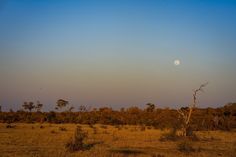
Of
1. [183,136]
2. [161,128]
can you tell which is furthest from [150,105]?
[183,136]

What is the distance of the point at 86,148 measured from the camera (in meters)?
20.0

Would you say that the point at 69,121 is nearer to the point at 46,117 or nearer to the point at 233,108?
the point at 46,117

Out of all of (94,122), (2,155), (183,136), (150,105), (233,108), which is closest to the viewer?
(2,155)

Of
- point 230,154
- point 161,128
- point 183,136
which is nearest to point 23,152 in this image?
point 230,154

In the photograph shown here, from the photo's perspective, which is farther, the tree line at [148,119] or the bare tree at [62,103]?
the bare tree at [62,103]

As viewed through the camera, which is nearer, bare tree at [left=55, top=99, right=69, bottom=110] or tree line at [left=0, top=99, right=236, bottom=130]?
tree line at [left=0, top=99, right=236, bottom=130]

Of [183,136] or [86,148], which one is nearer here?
[86,148]

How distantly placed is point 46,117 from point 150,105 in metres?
32.1

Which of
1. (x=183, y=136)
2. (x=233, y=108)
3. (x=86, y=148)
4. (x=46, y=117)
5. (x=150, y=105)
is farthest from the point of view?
(x=150, y=105)

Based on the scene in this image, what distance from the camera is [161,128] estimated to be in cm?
4191

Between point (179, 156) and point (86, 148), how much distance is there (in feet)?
15.2

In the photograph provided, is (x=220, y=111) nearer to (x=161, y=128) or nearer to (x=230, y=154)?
(x=161, y=128)

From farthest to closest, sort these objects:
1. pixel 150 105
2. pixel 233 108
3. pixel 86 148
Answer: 1. pixel 150 105
2. pixel 233 108
3. pixel 86 148

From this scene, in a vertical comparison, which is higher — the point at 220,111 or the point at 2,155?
the point at 220,111
